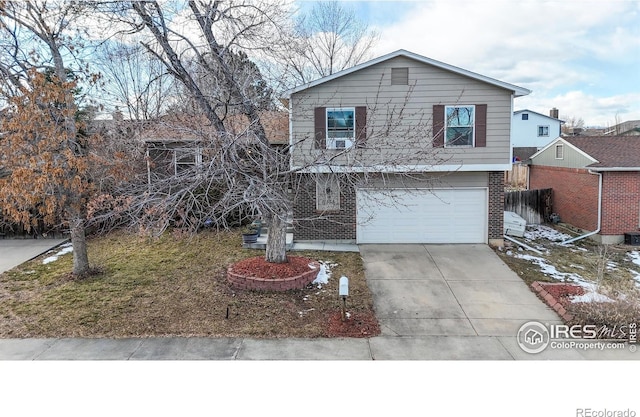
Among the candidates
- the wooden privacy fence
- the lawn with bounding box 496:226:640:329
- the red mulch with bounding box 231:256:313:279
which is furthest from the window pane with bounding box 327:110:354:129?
the wooden privacy fence

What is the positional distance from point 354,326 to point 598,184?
11614 mm

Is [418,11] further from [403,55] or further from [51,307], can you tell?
[51,307]

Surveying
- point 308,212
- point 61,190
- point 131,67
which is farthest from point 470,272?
point 131,67

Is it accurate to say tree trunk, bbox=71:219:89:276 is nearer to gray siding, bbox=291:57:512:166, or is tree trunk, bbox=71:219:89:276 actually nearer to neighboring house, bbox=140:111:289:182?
neighboring house, bbox=140:111:289:182

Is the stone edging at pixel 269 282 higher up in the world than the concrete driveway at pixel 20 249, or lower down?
lower down

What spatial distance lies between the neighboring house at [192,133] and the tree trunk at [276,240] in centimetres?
198

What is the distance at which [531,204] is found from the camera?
17.6 m

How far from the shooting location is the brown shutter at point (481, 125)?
1232cm

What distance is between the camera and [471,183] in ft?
42.9

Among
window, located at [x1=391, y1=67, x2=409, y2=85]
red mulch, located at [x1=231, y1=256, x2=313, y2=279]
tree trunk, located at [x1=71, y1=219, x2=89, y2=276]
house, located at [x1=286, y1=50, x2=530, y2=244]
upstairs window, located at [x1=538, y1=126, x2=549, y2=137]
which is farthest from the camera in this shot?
upstairs window, located at [x1=538, y1=126, x2=549, y2=137]

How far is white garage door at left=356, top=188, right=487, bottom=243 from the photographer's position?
13.2 m

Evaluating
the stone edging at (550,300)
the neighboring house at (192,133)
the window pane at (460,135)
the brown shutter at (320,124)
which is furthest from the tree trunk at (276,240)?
the window pane at (460,135)

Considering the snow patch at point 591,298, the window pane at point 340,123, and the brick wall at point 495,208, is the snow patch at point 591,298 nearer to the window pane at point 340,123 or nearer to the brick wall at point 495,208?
the brick wall at point 495,208

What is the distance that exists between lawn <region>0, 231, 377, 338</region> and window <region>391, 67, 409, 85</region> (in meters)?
5.07
